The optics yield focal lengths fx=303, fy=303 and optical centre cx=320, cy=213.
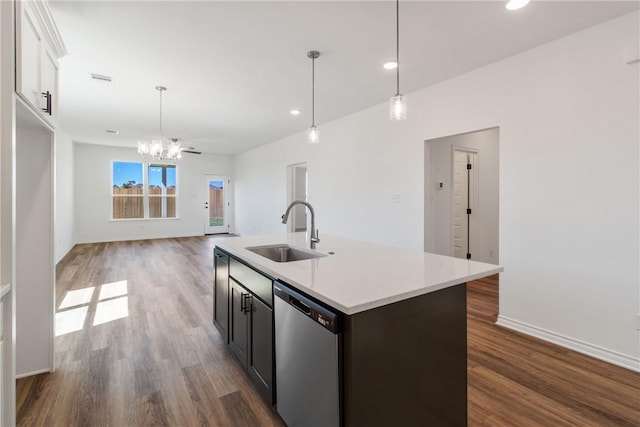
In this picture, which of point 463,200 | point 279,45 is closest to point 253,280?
point 279,45

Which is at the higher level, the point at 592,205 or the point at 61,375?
the point at 592,205

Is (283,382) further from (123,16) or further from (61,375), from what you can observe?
(123,16)

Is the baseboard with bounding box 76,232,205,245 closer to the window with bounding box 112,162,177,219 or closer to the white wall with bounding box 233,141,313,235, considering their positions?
the window with bounding box 112,162,177,219

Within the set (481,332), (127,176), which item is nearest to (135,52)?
(481,332)

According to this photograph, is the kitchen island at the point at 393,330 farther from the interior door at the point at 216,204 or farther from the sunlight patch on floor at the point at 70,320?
the interior door at the point at 216,204

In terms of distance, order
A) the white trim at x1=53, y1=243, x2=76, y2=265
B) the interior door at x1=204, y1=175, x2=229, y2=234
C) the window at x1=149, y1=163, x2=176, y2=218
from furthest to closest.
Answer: the interior door at x1=204, y1=175, x2=229, y2=234
the window at x1=149, y1=163, x2=176, y2=218
the white trim at x1=53, y1=243, x2=76, y2=265

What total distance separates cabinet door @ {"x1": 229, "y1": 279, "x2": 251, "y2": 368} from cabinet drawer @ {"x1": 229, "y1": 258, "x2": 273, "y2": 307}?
0.20ft

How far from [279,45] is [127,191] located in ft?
25.9

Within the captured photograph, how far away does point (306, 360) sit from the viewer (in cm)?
139

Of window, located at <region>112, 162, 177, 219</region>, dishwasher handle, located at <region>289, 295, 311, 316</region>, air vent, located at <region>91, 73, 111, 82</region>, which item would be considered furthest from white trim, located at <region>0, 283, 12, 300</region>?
window, located at <region>112, 162, 177, 219</region>

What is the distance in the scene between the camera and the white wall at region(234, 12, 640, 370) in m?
2.33

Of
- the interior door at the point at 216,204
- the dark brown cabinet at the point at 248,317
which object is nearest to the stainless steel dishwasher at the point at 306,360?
the dark brown cabinet at the point at 248,317

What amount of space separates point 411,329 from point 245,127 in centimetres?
552

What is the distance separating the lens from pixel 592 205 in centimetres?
248
